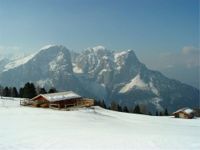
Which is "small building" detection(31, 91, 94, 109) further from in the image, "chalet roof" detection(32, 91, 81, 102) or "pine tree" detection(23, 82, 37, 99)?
"pine tree" detection(23, 82, 37, 99)

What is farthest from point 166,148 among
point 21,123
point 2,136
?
point 21,123

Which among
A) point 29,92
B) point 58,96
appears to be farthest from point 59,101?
point 29,92

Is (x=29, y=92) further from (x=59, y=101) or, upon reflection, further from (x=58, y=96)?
(x=59, y=101)

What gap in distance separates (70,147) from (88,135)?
13.4ft

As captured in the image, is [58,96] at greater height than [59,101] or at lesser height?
greater

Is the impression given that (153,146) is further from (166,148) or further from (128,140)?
(128,140)

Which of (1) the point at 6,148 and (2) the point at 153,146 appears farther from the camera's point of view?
(2) the point at 153,146

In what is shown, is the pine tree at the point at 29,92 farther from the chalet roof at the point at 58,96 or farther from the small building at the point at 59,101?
the small building at the point at 59,101

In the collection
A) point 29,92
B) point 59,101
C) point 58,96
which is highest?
point 29,92

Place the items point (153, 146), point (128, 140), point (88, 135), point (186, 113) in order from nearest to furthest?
point (153, 146) → point (128, 140) → point (88, 135) → point (186, 113)

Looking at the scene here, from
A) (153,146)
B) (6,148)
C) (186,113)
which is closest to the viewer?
(6,148)

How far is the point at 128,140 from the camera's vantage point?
21469 millimetres

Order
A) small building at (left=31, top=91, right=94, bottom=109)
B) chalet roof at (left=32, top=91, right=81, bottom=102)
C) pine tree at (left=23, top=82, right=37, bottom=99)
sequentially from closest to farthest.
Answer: small building at (left=31, top=91, right=94, bottom=109), chalet roof at (left=32, top=91, right=81, bottom=102), pine tree at (left=23, top=82, right=37, bottom=99)

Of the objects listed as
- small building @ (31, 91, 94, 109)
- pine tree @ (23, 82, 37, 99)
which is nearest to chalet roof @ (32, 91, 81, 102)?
small building @ (31, 91, 94, 109)
